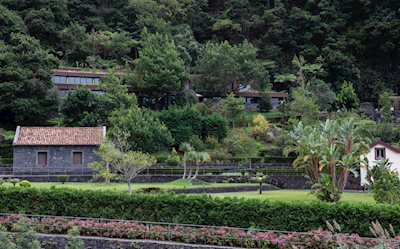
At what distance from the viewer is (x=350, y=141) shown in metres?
31.6

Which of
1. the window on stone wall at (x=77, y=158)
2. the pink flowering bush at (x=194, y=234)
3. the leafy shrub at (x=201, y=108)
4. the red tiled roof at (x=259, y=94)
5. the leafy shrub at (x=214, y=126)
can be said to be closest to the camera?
the pink flowering bush at (x=194, y=234)

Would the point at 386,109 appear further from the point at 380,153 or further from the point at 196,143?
the point at 196,143

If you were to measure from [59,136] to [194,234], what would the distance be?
24.7 meters

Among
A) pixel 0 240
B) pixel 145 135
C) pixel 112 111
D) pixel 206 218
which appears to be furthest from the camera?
pixel 112 111

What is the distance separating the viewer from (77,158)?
42.8 meters

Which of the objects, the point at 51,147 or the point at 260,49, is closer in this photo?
the point at 51,147

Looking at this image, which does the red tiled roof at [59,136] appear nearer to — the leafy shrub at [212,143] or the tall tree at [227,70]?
the leafy shrub at [212,143]

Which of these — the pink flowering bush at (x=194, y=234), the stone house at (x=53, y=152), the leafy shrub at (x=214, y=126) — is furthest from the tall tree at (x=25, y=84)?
the pink flowering bush at (x=194, y=234)

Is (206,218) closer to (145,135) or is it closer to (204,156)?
(204,156)

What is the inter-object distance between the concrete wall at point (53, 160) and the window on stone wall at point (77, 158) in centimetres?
23

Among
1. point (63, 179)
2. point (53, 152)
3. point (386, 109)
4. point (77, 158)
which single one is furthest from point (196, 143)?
point (386, 109)

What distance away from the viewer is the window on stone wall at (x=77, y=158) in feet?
140

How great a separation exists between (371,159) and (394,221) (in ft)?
72.5

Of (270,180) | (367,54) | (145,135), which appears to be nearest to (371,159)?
(270,180)
